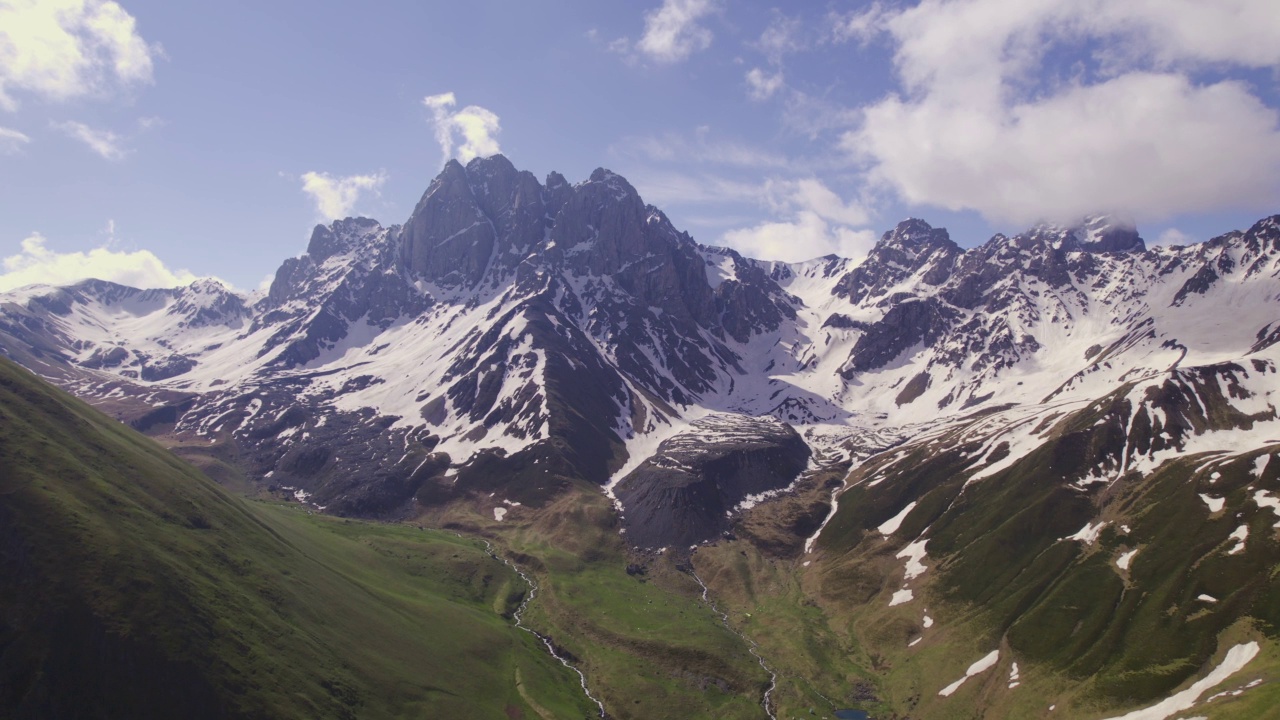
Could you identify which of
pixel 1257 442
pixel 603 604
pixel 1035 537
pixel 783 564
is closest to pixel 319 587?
pixel 603 604

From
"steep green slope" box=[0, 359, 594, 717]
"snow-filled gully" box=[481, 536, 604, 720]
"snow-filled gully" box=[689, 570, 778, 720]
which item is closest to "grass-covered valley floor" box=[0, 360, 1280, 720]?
"steep green slope" box=[0, 359, 594, 717]

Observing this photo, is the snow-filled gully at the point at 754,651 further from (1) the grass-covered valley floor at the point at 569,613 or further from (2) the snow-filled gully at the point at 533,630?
(2) the snow-filled gully at the point at 533,630

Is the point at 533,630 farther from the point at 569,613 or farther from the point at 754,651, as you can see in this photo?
the point at 754,651

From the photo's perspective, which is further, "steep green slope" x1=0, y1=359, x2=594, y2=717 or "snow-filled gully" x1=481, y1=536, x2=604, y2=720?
"snow-filled gully" x1=481, y1=536, x2=604, y2=720

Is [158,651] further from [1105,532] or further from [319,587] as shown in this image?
[1105,532]

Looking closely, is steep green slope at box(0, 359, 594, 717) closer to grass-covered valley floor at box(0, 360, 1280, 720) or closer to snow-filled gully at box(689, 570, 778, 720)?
grass-covered valley floor at box(0, 360, 1280, 720)

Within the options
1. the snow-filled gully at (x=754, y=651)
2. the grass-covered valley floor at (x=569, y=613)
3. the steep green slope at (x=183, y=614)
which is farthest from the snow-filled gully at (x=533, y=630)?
the snow-filled gully at (x=754, y=651)

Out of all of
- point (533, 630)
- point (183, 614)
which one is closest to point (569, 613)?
point (533, 630)
